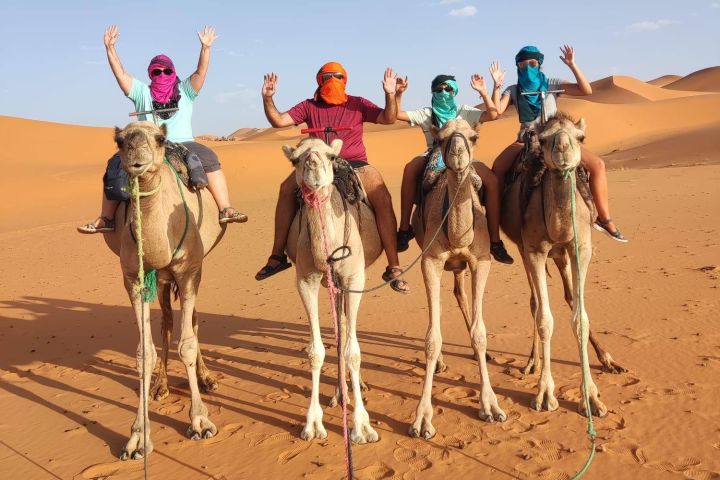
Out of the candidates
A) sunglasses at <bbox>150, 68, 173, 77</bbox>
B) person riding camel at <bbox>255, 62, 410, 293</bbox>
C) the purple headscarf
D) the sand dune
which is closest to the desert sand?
person riding camel at <bbox>255, 62, 410, 293</bbox>

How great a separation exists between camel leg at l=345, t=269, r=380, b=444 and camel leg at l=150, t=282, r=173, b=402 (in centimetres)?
245

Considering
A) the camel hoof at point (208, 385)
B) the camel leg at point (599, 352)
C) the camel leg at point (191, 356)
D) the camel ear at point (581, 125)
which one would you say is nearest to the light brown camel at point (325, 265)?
the camel leg at point (191, 356)

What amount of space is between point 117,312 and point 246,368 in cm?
486

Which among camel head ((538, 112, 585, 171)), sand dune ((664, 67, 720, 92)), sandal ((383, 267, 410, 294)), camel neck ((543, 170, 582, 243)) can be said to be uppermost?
sand dune ((664, 67, 720, 92))

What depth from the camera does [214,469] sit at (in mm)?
5141

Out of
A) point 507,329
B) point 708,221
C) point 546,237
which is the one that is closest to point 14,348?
point 507,329

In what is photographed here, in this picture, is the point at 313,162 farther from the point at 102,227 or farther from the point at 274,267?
the point at 102,227

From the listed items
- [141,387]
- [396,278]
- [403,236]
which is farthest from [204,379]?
[403,236]

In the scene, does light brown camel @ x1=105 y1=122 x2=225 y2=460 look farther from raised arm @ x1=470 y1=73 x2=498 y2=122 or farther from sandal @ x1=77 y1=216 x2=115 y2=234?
raised arm @ x1=470 y1=73 x2=498 y2=122

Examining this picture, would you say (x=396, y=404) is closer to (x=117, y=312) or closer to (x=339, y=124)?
(x=339, y=124)

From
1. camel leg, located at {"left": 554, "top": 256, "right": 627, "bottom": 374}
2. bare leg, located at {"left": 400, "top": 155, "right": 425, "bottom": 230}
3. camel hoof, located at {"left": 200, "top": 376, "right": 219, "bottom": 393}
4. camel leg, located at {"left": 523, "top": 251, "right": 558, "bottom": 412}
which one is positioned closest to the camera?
camel leg, located at {"left": 523, "top": 251, "right": 558, "bottom": 412}

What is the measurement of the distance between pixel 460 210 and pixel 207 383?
145 inches

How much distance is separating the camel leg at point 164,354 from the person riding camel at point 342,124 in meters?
1.56

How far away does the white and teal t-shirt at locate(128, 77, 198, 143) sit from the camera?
6387 mm
